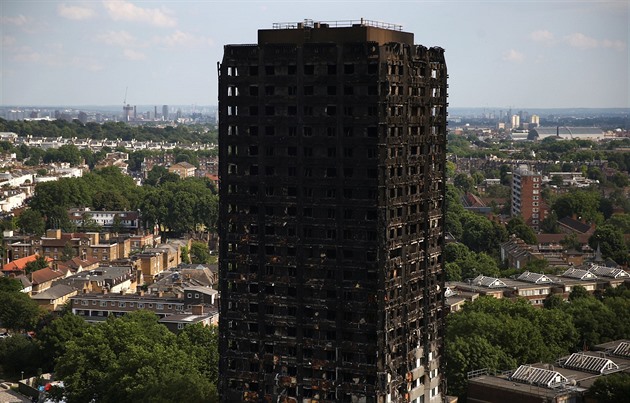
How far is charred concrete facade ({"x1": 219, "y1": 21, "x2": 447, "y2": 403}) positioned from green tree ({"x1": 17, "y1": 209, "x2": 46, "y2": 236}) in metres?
84.2

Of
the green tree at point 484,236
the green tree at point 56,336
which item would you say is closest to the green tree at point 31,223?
the green tree at point 484,236

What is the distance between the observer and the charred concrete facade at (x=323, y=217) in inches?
1736

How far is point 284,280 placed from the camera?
45.3m

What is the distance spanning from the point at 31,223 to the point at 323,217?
88.0 m

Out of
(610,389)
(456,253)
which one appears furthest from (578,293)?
(610,389)

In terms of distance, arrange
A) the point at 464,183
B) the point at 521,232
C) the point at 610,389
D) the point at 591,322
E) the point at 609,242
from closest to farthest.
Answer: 1. the point at 610,389
2. the point at 591,322
3. the point at 609,242
4. the point at 521,232
5. the point at 464,183

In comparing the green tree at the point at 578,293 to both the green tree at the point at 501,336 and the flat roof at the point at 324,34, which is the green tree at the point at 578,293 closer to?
the green tree at the point at 501,336

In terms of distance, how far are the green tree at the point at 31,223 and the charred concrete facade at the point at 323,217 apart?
8418cm

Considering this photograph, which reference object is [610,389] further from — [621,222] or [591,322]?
[621,222]

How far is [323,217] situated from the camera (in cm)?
4472

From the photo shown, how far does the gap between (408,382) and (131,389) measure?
18101 millimetres

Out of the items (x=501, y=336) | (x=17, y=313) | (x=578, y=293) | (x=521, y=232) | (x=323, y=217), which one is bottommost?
(x=17, y=313)

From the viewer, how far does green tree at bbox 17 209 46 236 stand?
126 meters

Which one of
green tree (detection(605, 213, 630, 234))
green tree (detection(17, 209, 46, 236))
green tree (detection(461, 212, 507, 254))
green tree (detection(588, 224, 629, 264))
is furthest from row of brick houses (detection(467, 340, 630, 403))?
green tree (detection(17, 209, 46, 236))
